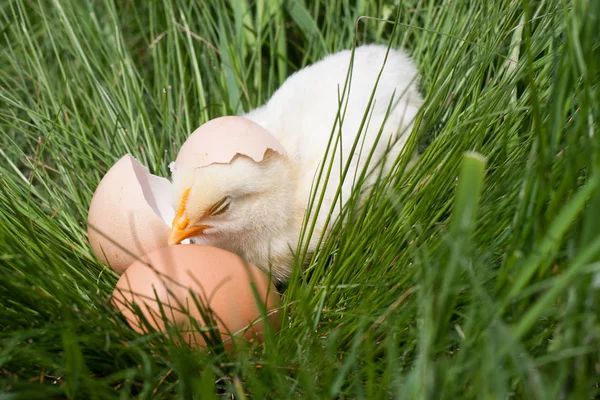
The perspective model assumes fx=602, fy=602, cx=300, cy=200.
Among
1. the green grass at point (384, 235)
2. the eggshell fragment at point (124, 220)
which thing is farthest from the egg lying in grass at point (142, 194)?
the green grass at point (384, 235)

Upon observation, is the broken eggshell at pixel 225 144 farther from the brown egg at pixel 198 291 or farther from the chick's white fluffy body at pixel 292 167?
the brown egg at pixel 198 291

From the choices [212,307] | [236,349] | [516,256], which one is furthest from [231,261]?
[516,256]

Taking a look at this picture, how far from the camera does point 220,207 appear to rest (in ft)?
4.56

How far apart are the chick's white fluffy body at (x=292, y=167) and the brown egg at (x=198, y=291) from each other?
0.14 m

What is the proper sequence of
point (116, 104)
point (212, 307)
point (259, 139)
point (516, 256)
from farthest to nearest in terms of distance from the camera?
point (116, 104), point (259, 139), point (212, 307), point (516, 256)

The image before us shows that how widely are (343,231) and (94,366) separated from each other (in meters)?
0.58

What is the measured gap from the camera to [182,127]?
6.23 ft

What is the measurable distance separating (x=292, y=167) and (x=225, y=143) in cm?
19

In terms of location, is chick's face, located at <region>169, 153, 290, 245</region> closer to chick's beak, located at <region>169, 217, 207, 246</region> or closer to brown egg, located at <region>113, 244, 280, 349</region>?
chick's beak, located at <region>169, 217, 207, 246</region>

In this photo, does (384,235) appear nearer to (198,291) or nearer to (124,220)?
(198,291)

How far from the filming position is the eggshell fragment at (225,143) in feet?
4.55

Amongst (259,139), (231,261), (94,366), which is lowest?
(94,366)

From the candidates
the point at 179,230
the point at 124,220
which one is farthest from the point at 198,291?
the point at 124,220

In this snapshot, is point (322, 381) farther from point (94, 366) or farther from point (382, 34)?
point (382, 34)
